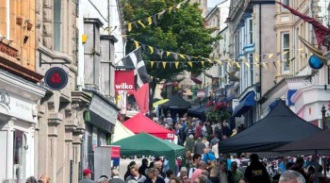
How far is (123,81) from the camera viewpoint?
156ft

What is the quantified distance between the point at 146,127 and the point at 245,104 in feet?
103

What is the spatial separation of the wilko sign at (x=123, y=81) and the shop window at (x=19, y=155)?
18.4 m

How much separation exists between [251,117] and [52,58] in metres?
46.0

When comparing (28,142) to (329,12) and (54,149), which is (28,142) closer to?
(54,149)

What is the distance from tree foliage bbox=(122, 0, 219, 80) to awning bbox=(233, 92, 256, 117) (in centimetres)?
872

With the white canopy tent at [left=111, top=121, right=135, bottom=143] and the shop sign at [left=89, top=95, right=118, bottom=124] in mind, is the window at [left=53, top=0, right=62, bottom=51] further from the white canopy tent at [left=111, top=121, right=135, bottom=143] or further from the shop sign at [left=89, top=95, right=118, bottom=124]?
the white canopy tent at [left=111, top=121, right=135, bottom=143]

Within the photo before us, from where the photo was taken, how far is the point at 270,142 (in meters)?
26.8

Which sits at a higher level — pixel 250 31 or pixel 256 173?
pixel 250 31

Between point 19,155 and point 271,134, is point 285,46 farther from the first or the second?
point 19,155

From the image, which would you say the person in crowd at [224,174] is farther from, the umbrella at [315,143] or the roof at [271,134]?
the umbrella at [315,143]

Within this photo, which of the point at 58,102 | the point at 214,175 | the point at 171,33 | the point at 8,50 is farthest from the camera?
the point at 171,33

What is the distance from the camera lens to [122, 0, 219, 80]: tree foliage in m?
86.4

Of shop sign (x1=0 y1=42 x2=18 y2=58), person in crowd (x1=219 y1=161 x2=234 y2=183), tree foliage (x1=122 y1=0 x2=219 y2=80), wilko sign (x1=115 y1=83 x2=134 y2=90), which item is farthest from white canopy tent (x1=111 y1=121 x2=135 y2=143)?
tree foliage (x1=122 y1=0 x2=219 y2=80)

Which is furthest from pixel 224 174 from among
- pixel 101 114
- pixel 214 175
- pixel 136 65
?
pixel 136 65
